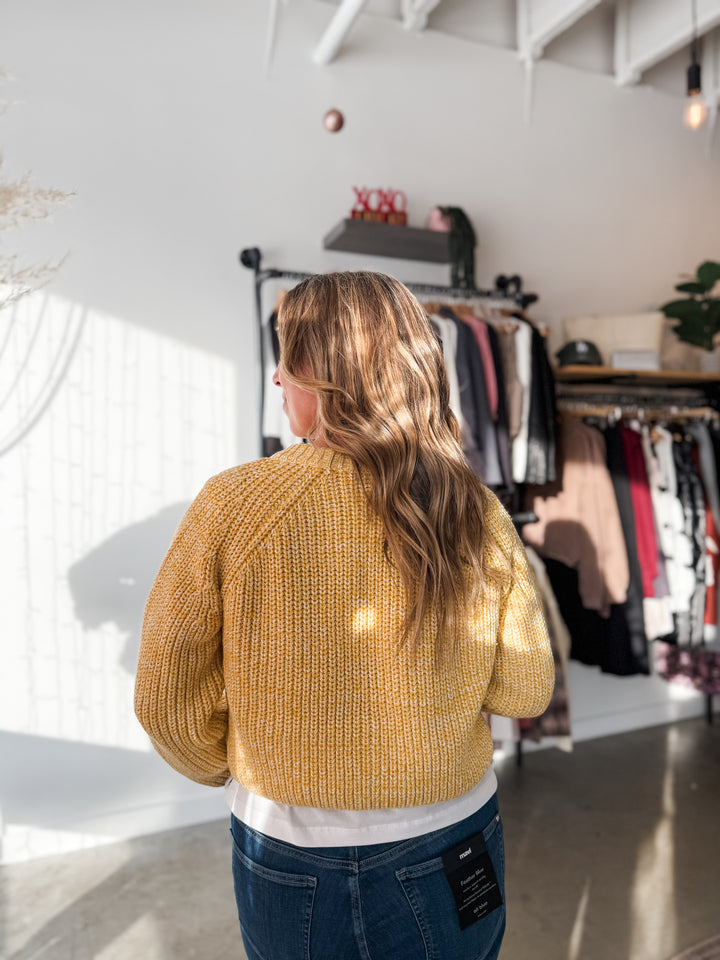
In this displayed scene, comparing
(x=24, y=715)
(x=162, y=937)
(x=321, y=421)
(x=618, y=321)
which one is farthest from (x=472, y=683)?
(x=618, y=321)

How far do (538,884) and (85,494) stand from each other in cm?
198

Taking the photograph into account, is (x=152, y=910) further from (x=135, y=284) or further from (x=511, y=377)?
(x=511, y=377)

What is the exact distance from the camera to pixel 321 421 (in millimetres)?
873

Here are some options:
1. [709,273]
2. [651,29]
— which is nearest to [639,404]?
[709,273]

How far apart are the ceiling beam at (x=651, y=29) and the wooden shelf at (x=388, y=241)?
143 centimetres

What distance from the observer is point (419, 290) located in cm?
288

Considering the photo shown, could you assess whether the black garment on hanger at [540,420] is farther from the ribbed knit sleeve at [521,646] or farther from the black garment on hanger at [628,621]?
the ribbed knit sleeve at [521,646]

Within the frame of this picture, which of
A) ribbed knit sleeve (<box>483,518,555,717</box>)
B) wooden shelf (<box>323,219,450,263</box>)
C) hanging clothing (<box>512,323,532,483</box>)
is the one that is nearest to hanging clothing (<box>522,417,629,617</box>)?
hanging clothing (<box>512,323,532,483</box>)

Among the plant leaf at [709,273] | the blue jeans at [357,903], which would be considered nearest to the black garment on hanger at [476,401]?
the plant leaf at [709,273]

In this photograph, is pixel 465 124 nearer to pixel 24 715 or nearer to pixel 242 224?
pixel 242 224

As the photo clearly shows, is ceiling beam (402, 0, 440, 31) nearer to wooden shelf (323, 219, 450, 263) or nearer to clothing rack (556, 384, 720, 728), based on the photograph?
wooden shelf (323, 219, 450, 263)

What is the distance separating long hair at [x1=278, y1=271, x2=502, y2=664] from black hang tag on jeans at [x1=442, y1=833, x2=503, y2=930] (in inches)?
10.3

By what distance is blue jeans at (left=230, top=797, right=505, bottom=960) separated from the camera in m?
0.88

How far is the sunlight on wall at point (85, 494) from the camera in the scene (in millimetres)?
2385
